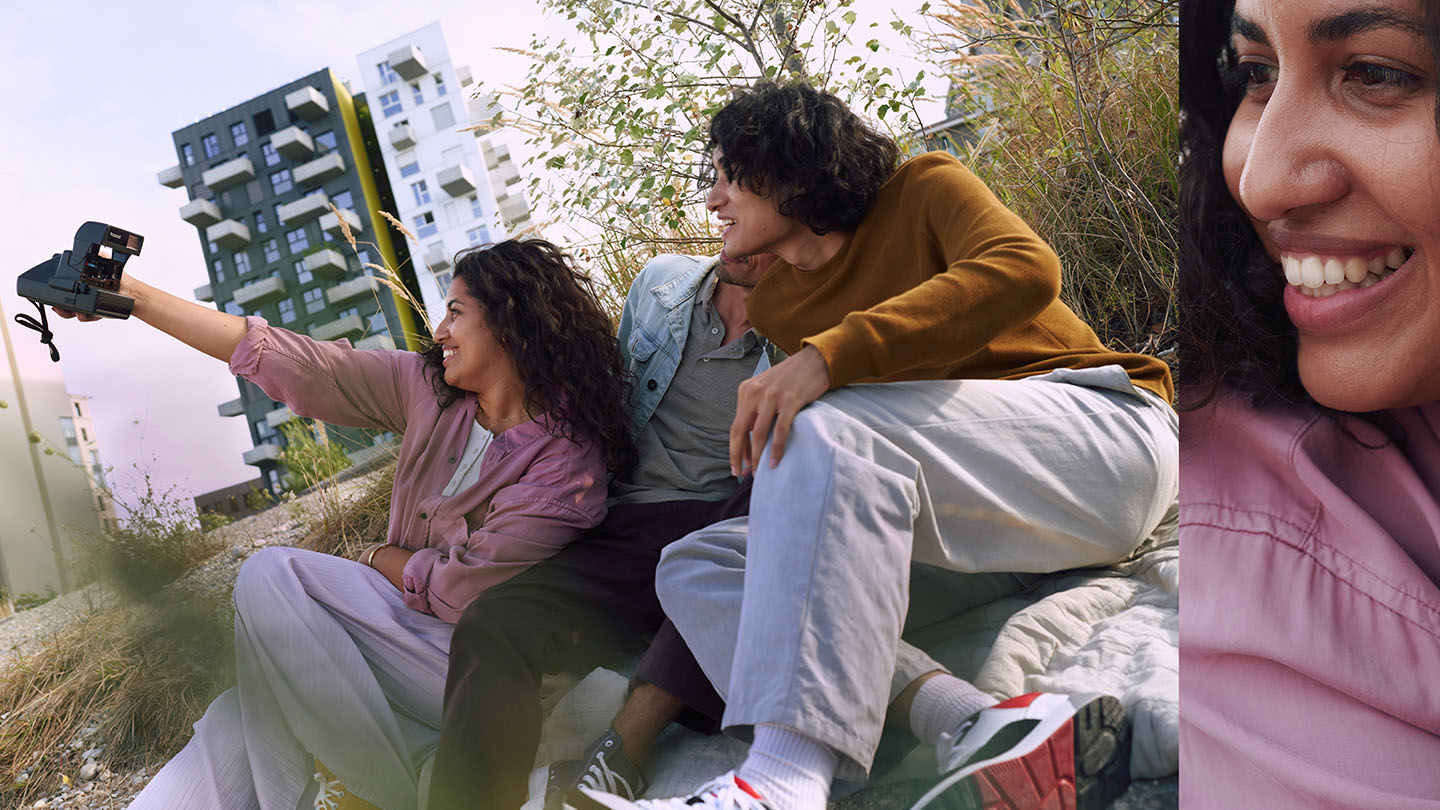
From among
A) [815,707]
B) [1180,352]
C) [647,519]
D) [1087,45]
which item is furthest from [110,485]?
[1087,45]

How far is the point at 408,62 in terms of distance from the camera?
951 mm

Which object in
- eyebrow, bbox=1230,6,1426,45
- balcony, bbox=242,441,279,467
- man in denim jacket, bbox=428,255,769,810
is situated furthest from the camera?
balcony, bbox=242,441,279,467

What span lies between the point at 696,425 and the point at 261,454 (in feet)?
1.57

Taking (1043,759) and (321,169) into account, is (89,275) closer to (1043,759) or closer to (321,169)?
(321,169)

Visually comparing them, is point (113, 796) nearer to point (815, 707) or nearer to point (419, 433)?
point (419, 433)

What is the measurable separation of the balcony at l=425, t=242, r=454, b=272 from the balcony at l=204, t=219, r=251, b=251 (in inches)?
6.8

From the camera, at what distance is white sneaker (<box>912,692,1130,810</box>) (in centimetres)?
64

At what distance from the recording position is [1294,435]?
519 mm

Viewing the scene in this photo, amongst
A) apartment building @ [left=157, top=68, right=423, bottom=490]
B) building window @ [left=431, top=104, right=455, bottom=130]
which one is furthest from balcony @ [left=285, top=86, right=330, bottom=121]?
building window @ [left=431, top=104, right=455, bottom=130]

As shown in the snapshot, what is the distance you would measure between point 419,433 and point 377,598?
0.17 metres

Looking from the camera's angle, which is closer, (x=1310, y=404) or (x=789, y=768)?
(x=1310, y=404)

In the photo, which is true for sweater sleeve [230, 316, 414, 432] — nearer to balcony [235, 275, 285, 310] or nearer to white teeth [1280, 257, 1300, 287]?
balcony [235, 275, 285, 310]

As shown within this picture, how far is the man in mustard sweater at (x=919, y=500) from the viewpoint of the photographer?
66 centimetres

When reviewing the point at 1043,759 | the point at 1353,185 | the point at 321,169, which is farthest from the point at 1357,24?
the point at 321,169
